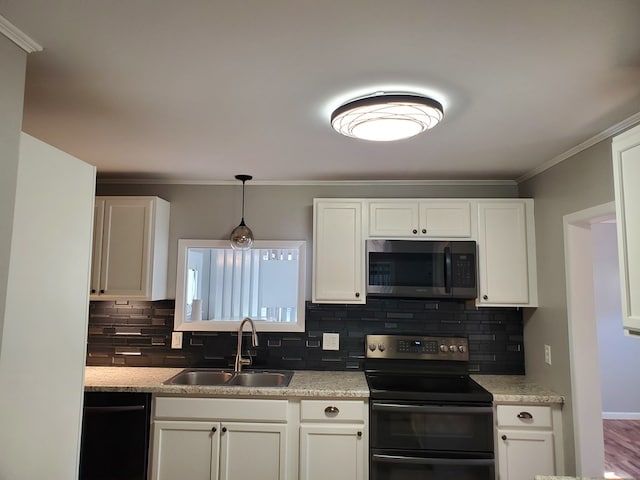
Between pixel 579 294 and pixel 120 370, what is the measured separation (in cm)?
314

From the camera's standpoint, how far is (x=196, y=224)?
130 inches

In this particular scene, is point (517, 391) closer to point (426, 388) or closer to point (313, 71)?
point (426, 388)

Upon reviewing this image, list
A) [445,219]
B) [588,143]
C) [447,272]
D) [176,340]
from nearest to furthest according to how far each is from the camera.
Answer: [588,143], [447,272], [445,219], [176,340]

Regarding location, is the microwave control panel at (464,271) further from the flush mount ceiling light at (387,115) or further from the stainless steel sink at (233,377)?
the stainless steel sink at (233,377)

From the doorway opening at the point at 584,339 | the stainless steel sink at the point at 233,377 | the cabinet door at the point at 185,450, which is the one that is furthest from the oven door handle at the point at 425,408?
the cabinet door at the point at 185,450

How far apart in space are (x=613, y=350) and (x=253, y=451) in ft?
14.1

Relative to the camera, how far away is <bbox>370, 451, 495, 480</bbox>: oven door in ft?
7.99

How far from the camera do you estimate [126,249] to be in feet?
9.83

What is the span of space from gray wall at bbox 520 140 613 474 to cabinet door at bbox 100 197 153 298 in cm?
275

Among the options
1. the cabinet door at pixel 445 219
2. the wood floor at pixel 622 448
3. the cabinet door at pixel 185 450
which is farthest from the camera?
the wood floor at pixel 622 448

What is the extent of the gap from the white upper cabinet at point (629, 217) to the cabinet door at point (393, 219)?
148 centimetres

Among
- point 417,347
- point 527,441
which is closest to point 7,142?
point 417,347

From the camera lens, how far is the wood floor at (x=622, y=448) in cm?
341

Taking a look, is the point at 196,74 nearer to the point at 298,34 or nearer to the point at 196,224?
the point at 298,34
